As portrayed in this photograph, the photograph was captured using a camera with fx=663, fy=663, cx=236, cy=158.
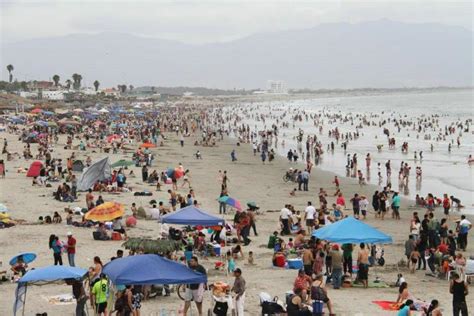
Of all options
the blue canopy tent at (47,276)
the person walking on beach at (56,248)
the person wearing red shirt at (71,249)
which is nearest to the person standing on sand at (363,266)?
the blue canopy tent at (47,276)

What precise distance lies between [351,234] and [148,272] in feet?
17.7

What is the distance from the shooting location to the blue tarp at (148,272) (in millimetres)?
10398

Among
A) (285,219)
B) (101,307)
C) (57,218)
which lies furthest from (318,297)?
(57,218)

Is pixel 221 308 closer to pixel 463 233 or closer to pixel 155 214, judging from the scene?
pixel 463 233

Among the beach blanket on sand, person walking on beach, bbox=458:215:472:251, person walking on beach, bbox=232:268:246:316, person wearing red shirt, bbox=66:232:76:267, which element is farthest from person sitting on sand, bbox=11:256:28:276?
person walking on beach, bbox=458:215:472:251

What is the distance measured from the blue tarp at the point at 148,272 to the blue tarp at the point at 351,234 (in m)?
4.27

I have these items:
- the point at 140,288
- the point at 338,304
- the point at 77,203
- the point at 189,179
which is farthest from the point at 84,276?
the point at 189,179

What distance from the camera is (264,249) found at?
17656 mm

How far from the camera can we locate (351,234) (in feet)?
46.8

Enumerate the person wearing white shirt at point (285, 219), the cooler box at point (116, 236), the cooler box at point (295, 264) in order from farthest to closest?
the person wearing white shirt at point (285, 219) < the cooler box at point (116, 236) < the cooler box at point (295, 264)

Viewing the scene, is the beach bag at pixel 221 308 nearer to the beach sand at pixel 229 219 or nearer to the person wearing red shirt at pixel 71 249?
the beach sand at pixel 229 219

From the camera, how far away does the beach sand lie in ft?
41.7

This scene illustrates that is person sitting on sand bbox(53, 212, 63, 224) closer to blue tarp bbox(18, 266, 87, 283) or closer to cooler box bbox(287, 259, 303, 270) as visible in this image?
cooler box bbox(287, 259, 303, 270)

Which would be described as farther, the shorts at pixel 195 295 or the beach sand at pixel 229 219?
the beach sand at pixel 229 219
